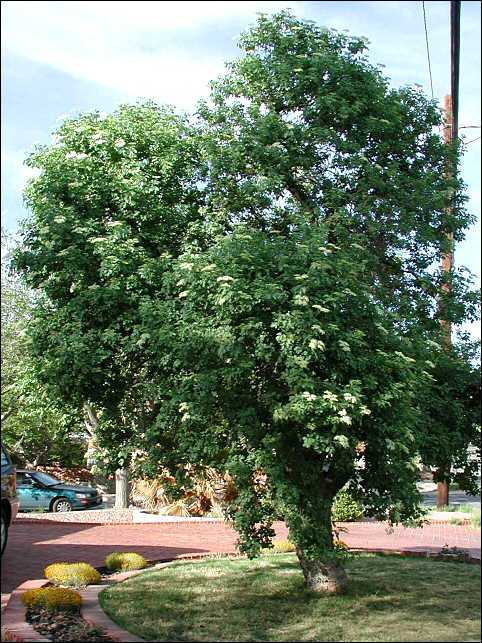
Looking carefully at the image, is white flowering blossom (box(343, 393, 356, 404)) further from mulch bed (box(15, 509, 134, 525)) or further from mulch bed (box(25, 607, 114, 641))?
mulch bed (box(15, 509, 134, 525))

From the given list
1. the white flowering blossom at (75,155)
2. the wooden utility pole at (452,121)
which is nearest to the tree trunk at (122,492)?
the white flowering blossom at (75,155)

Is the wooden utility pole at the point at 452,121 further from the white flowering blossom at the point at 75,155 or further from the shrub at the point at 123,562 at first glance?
the shrub at the point at 123,562

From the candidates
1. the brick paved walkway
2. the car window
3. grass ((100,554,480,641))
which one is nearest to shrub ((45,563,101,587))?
grass ((100,554,480,641))

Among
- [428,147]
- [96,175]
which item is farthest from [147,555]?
[428,147]

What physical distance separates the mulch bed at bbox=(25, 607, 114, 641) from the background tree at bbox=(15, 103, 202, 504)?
216cm

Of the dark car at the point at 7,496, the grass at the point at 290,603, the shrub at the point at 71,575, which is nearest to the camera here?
the grass at the point at 290,603

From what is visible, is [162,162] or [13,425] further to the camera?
→ [13,425]

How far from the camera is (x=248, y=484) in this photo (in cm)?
913

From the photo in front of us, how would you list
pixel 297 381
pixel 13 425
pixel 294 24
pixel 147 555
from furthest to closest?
pixel 13 425, pixel 147 555, pixel 294 24, pixel 297 381

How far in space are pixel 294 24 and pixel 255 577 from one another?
7731 millimetres

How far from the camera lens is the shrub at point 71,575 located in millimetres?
11008

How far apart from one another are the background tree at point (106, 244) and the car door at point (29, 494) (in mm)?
13937

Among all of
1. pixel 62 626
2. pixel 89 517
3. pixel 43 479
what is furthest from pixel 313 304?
pixel 43 479

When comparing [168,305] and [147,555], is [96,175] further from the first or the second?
[147,555]
